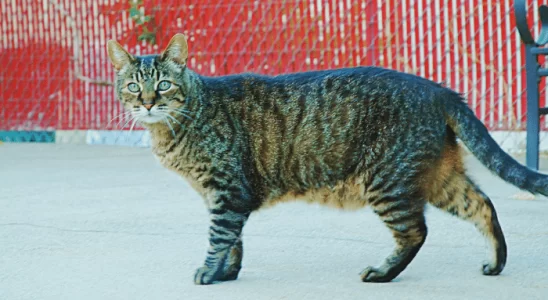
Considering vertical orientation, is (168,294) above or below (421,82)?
below

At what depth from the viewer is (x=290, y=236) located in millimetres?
4766

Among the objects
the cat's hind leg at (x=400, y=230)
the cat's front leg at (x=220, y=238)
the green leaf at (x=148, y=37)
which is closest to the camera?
the cat's hind leg at (x=400, y=230)

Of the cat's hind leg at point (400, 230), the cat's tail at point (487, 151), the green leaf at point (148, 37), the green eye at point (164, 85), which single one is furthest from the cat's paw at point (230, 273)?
the green leaf at point (148, 37)

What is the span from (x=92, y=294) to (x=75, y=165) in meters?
4.65

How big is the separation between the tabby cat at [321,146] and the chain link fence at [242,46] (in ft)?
13.2

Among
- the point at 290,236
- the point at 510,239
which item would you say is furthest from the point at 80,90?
the point at 510,239

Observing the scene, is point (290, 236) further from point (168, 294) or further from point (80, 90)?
point (80, 90)

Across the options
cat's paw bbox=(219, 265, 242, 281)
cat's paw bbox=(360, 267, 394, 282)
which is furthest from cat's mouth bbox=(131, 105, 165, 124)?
cat's paw bbox=(360, 267, 394, 282)

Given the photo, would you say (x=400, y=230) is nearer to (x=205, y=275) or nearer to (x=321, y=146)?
(x=321, y=146)

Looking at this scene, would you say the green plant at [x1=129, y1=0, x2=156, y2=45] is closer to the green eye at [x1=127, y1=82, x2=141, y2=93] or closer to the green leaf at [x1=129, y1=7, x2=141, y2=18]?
the green leaf at [x1=129, y1=7, x2=141, y2=18]

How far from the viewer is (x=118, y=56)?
13.5 ft

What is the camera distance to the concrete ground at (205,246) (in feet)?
11.9

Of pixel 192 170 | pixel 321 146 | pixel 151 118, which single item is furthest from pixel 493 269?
pixel 151 118

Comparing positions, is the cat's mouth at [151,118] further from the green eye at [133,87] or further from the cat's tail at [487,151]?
the cat's tail at [487,151]
